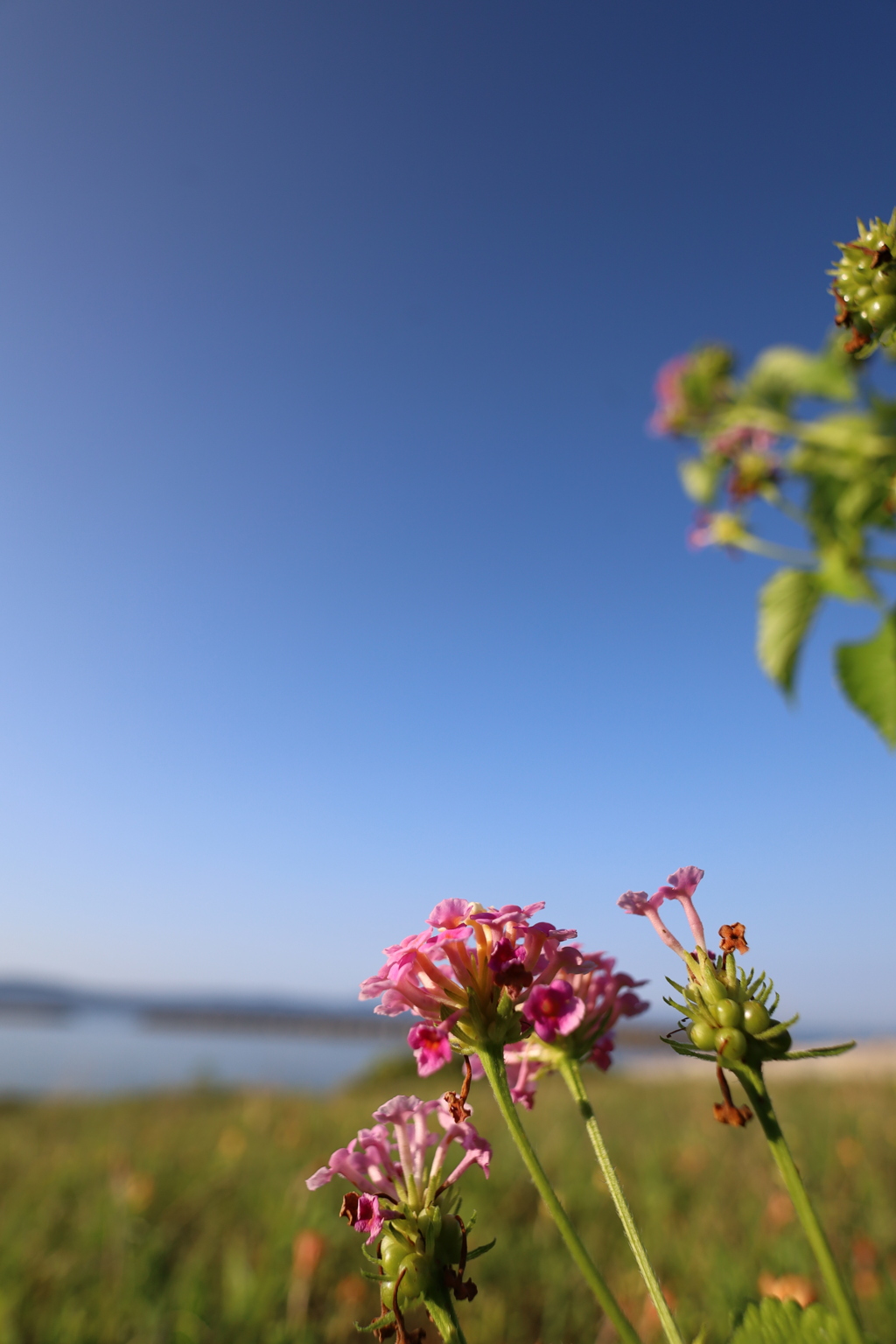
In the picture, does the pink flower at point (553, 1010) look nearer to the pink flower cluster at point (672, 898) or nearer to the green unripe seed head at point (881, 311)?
the pink flower cluster at point (672, 898)

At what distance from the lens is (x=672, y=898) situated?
0.90 m

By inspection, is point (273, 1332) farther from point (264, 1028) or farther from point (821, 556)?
point (264, 1028)

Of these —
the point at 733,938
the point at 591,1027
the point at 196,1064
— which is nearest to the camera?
the point at 733,938

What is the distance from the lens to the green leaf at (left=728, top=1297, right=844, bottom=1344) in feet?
2.37

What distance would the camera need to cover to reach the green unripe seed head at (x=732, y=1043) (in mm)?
721

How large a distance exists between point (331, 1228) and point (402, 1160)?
2.31 metres

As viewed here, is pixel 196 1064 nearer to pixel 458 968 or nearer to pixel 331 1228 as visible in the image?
pixel 331 1228

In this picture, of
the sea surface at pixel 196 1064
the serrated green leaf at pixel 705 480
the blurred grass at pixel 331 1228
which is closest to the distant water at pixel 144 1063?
the sea surface at pixel 196 1064

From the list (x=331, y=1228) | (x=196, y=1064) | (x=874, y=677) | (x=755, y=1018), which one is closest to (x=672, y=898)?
(x=755, y=1018)

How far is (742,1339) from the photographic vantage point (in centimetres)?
75

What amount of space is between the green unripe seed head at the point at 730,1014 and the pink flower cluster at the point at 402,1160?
0.31m

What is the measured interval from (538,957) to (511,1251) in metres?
2.33

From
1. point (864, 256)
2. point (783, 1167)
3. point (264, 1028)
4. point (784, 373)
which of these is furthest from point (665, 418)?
point (264, 1028)

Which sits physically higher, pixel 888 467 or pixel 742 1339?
pixel 888 467
